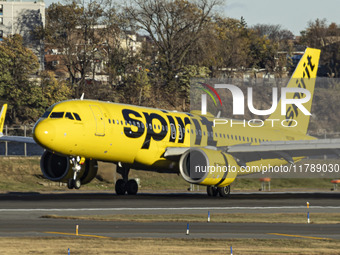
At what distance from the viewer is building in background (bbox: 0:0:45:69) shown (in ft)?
515

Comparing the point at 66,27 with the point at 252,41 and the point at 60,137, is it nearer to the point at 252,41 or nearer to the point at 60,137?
the point at 252,41

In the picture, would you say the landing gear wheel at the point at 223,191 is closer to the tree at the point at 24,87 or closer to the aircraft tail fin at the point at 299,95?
the aircraft tail fin at the point at 299,95

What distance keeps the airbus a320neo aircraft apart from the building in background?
321 ft

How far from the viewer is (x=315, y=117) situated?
139500 millimetres

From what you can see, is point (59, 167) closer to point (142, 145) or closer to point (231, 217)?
point (142, 145)

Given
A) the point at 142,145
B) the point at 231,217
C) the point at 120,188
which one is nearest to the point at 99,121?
the point at 142,145

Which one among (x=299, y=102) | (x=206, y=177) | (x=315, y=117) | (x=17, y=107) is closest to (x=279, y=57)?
(x=315, y=117)

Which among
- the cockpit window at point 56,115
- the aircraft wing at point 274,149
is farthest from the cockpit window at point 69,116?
the aircraft wing at point 274,149

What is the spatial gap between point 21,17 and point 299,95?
103640mm

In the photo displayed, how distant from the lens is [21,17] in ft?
525

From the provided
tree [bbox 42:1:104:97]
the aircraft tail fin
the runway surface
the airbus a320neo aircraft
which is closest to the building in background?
tree [bbox 42:1:104:97]

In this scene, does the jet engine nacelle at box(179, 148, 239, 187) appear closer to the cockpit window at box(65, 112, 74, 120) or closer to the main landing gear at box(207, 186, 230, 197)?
the main landing gear at box(207, 186, 230, 197)

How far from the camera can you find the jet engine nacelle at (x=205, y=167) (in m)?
48.3

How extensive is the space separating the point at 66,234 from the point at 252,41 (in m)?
155
